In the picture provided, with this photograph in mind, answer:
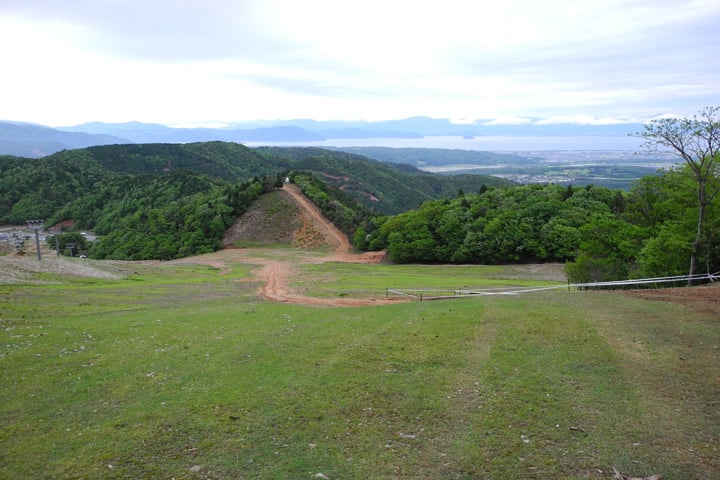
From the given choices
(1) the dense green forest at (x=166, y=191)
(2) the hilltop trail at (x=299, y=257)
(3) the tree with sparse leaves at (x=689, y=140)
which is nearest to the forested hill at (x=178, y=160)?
(1) the dense green forest at (x=166, y=191)

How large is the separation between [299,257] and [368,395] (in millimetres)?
52163

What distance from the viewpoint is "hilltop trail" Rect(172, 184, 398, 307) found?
97.5 feet

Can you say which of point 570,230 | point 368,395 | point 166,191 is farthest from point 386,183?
point 368,395

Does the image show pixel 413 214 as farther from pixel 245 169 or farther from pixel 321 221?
pixel 245 169

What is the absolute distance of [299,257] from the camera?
63.0 meters

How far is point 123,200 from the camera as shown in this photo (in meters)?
106

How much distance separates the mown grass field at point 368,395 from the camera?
8469 mm

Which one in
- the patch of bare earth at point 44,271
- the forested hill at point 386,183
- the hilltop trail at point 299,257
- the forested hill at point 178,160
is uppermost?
the forested hill at point 178,160

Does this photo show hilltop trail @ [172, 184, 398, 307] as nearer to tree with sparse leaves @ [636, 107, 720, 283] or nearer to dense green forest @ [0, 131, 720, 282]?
dense green forest @ [0, 131, 720, 282]

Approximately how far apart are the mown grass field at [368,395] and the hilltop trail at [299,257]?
8.61m

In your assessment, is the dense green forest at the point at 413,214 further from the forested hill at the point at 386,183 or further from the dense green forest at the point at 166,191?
the forested hill at the point at 386,183

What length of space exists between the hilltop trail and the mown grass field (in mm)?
8610

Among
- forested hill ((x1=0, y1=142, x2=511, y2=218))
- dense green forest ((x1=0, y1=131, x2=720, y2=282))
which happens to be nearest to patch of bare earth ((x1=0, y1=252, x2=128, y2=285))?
dense green forest ((x1=0, y1=131, x2=720, y2=282))

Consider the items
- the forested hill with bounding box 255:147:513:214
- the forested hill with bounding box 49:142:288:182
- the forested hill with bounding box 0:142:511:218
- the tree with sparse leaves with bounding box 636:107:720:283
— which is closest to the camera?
the tree with sparse leaves with bounding box 636:107:720:283
